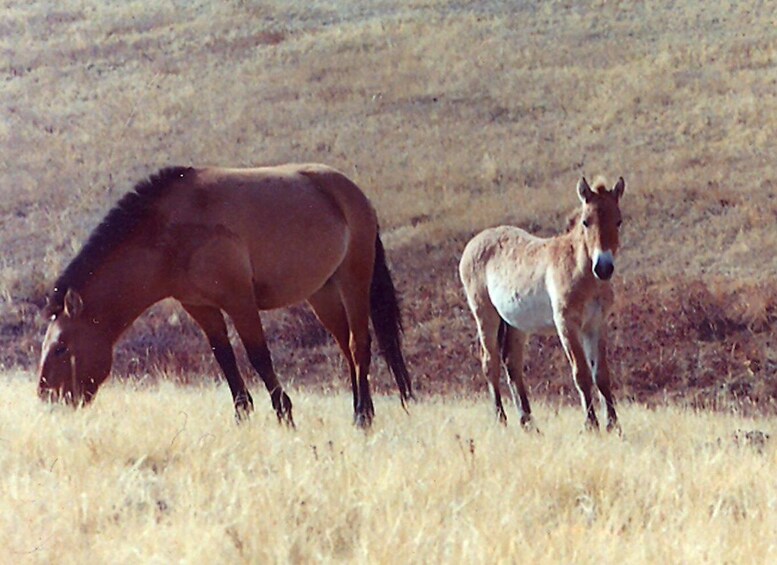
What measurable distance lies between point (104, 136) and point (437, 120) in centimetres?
724

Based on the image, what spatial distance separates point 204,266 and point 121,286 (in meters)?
0.59

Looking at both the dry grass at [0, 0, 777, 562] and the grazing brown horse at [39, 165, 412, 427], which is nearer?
the dry grass at [0, 0, 777, 562]

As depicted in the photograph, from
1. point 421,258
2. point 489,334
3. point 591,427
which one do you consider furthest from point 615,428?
point 421,258

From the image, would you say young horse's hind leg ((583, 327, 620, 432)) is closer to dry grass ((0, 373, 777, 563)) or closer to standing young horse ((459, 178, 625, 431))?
standing young horse ((459, 178, 625, 431))

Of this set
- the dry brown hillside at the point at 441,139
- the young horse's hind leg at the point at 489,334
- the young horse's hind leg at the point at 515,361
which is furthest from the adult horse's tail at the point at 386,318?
the dry brown hillside at the point at 441,139

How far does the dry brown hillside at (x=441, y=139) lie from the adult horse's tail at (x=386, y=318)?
129 inches

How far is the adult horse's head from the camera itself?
6500 millimetres

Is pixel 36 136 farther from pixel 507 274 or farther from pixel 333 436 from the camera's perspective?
pixel 333 436

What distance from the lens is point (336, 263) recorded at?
8.22 meters

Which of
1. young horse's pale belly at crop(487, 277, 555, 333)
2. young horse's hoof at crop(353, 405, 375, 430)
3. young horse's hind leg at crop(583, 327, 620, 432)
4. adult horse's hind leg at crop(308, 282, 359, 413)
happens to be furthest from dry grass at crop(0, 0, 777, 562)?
young horse's pale belly at crop(487, 277, 555, 333)

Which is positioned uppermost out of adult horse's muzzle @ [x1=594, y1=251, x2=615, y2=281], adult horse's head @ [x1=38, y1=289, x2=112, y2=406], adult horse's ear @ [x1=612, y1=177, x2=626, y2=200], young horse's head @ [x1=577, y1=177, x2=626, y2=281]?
adult horse's ear @ [x1=612, y1=177, x2=626, y2=200]

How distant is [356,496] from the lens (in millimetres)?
3744

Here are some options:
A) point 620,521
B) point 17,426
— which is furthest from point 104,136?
point 620,521

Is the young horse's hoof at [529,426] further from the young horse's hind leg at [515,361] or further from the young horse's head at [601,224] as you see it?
the young horse's head at [601,224]
